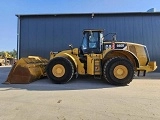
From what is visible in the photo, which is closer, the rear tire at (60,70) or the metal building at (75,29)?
the rear tire at (60,70)

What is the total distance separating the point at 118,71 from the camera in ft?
33.5

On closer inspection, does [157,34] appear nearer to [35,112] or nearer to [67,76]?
[67,76]

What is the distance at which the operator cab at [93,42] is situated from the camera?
11.0m

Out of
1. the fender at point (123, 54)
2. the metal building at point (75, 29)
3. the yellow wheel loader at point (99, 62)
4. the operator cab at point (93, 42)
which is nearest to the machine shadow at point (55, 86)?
the yellow wheel loader at point (99, 62)

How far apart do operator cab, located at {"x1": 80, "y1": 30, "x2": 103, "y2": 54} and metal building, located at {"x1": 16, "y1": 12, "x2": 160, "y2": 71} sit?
6595 millimetres

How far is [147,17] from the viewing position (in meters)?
17.7

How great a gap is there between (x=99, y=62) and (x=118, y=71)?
1019mm

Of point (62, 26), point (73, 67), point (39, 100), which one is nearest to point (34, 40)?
point (62, 26)

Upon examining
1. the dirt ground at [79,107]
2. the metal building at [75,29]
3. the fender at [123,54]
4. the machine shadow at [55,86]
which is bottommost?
the dirt ground at [79,107]

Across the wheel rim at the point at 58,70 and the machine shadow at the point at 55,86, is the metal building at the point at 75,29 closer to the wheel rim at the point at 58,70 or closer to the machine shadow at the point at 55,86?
the machine shadow at the point at 55,86

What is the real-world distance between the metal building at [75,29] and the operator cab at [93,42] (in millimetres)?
6595

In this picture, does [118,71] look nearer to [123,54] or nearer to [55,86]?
[123,54]

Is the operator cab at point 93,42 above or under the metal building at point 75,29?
under

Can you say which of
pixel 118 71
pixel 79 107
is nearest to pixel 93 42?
pixel 118 71
